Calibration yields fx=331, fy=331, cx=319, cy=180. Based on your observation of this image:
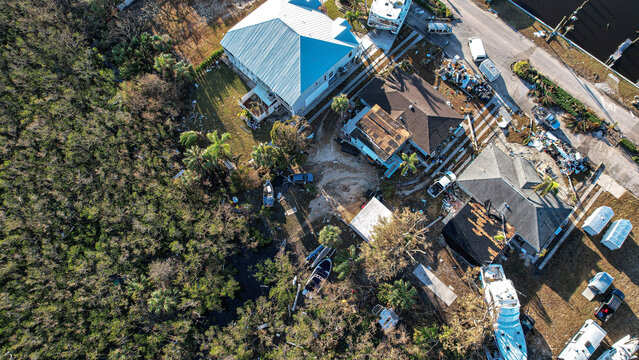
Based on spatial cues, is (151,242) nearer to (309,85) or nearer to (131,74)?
(131,74)

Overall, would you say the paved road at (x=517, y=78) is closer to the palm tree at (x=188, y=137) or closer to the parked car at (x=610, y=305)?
the parked car at (x=610, y=305)

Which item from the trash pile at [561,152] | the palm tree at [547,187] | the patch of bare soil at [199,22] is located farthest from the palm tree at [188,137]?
the trash pile at [561,152]

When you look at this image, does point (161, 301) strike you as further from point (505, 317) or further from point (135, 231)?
point (505, 317)

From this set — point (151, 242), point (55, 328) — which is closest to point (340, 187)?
point (151, 242)

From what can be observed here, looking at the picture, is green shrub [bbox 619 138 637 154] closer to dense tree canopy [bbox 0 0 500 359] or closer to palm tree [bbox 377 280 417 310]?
dense tree canopy [bbox 0 0 500 359]

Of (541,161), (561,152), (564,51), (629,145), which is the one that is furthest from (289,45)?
(629,145)

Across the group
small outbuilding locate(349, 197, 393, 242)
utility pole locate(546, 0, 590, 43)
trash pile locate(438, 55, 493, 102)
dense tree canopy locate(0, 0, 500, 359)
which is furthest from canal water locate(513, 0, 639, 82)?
small outbuilding locate(349, 197, 393, 242)
